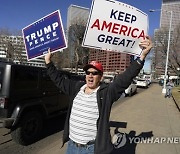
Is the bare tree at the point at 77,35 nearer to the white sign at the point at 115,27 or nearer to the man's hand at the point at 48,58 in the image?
the white sign at the point at 115,27

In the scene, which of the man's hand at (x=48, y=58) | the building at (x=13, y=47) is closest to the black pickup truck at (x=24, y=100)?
the man's hand at (x=48, y=58)

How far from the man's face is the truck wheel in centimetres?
353

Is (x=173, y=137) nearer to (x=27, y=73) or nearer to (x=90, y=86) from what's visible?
(x=27, y=73)

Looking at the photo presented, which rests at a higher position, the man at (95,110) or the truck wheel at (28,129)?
the man at (95,110)

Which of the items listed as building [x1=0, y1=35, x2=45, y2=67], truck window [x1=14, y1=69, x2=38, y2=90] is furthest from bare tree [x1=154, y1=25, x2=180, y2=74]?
truck window [x1=14, y1=69, x2=38, y2=90]

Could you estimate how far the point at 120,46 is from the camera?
13.6ft

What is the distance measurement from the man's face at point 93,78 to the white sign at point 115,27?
0.76 m

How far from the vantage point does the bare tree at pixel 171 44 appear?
152 ft

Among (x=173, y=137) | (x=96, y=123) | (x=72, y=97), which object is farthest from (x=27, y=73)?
(x=173, y=137)

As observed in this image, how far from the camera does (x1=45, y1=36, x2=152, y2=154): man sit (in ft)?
9.98

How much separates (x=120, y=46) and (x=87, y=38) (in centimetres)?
57

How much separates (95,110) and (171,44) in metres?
46.8

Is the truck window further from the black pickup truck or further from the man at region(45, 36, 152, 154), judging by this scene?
the man at region(45, 36, 152, 154)

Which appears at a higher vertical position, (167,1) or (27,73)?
(167,1)
